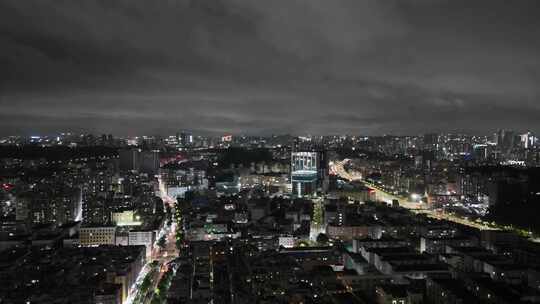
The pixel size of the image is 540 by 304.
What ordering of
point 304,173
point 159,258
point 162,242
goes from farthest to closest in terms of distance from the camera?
1. point 304,173
2. point 162,242
3. point 159,258

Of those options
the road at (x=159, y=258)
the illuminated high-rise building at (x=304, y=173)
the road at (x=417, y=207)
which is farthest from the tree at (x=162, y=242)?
the illuminated high-rise building at (x=304, y=173)

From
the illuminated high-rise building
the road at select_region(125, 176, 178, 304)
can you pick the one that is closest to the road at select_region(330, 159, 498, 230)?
the illuminated high-rise building

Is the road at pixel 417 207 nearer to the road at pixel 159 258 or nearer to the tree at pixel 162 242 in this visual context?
the road at pixel 159 258

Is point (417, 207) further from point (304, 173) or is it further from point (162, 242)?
point (162, 242)

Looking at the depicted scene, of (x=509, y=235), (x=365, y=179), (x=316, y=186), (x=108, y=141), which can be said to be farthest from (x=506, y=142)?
(x=108, y=141)

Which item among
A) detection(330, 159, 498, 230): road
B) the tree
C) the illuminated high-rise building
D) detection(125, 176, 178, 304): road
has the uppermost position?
the illuminated high-rise building

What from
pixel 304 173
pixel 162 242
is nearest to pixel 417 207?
pixel 304 173

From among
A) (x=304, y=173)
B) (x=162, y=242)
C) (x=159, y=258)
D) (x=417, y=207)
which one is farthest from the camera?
(x=304, y=173)

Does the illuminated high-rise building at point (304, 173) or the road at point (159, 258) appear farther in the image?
the illuminated high-rise building at point (304, 173)

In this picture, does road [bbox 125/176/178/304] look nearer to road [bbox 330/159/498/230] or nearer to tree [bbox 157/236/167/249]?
tree [bbox 157/236/167/249]

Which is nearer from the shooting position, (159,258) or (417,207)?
(159,258)

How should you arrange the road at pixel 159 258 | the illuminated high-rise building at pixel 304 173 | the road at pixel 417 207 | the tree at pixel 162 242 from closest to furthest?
the road at pixel 159 258
the tree at pixel 162 242
the road at pixel 417 207
the illuminated high-rise building at pixel 304 173

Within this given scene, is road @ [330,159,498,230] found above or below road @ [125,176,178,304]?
above
